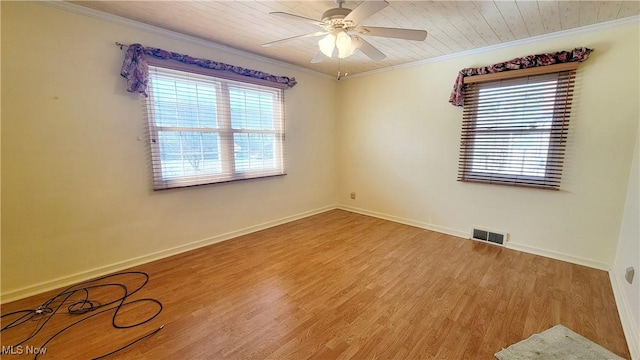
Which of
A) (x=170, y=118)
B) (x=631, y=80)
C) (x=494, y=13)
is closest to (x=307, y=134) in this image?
(x=170, y=118)

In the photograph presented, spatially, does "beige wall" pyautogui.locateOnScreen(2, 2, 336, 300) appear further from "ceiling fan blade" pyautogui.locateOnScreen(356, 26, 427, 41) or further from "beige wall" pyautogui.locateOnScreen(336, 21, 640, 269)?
"beige wall" pyautogui.locateOnScreen(336, 21, 640, 269)

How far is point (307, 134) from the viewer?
438cm

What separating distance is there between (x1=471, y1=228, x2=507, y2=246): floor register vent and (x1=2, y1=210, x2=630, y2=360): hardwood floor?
0.24 m

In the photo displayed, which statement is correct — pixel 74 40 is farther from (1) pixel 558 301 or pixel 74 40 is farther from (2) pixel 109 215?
(1) pixel 558 301

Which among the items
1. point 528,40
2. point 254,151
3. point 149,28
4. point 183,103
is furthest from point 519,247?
point 149,28

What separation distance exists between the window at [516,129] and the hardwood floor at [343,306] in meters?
0.97

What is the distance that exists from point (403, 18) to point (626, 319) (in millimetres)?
2882

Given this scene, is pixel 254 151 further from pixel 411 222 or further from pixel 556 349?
pixel 556 349

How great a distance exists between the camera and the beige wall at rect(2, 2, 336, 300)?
210cm

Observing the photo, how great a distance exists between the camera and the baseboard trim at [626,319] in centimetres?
162

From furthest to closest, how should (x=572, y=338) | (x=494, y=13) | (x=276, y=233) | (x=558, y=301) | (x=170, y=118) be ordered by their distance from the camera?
(x=276, y=233), (x=170, y=118), (x=494, y=13), (x=558, y=301), (x=572, y=338)

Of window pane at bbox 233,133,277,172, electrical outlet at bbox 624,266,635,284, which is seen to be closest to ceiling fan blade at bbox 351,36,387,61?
window pane at bbox 233,133,277,172

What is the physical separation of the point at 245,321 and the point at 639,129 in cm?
381

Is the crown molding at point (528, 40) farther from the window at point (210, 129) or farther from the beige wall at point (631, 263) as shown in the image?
the window at point (210, 129)
